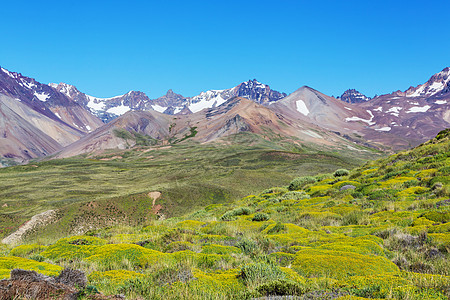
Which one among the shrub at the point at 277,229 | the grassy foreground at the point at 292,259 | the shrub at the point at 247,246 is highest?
the grassy foreground at the point at 292,259

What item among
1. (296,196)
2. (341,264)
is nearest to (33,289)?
(341,264)

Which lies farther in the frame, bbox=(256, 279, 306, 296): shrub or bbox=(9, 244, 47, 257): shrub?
bbox=(9, 244, 47, 257): shrub

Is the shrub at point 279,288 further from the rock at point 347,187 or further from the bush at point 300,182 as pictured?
the bush at point 300,182

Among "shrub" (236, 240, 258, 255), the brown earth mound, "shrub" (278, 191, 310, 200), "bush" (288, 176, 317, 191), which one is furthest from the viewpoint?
"bush" (288, 176, 317, 191)

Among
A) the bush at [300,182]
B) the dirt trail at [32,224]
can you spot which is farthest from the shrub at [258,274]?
the dirt trail at [32,224]

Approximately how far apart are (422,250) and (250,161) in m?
113

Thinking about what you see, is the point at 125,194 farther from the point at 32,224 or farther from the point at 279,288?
the point at 279,288

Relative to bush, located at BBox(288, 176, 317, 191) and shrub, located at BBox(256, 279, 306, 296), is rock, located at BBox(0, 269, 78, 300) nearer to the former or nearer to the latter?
shrub, located at BBox(256, 279, 306, 296)

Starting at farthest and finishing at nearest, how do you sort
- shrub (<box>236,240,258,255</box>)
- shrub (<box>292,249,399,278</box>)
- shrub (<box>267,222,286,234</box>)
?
shrub (<box>267,222,286,234</box>) < shrub (<box>236,240,258,255</box>) < shrub (<box>292,249,399,278</box>)

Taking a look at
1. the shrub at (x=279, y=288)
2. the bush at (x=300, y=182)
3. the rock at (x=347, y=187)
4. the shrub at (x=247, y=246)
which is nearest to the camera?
the shrub at (x=279, y=288)

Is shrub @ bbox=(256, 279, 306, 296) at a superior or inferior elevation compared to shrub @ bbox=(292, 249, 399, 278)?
superior

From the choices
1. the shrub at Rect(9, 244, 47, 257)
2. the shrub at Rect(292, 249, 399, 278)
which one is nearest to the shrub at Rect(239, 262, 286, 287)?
the shrub at Rect(292, 249, 399, 278)

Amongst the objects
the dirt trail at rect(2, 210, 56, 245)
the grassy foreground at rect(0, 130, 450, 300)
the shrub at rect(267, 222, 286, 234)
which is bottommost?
the dirt trail at rect(2, 210, 56, 245)

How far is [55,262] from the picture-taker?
7605 mm
